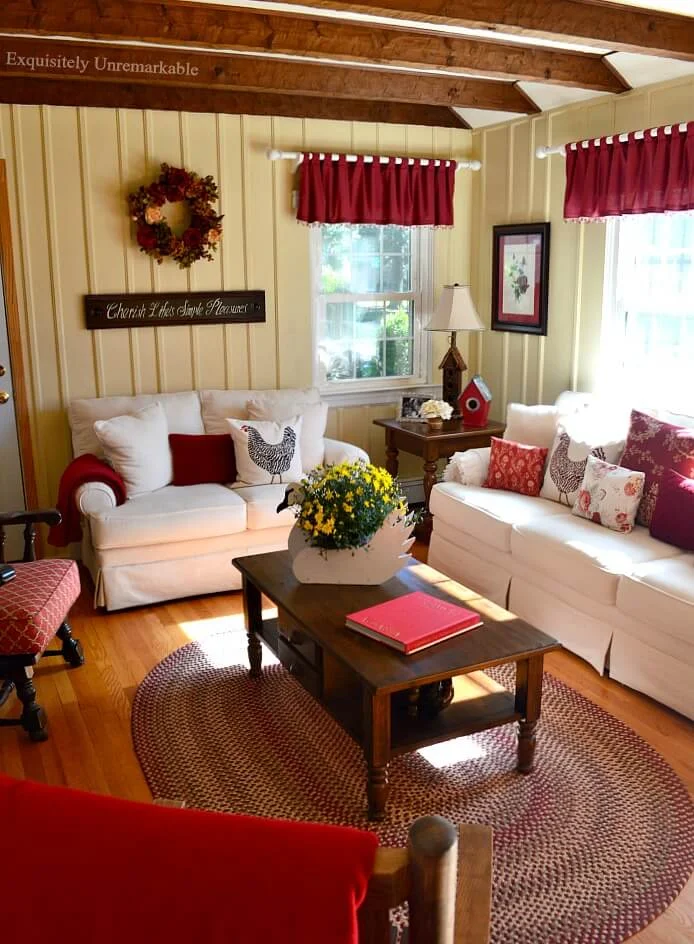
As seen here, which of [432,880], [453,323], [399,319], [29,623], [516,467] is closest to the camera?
[432,880]

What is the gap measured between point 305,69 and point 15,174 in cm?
156

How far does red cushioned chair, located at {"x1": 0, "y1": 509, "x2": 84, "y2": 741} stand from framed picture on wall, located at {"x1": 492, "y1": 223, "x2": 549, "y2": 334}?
10.1 feet

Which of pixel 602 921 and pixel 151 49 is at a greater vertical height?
pixel 151 49

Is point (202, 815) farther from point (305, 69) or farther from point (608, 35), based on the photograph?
point (305, 69)

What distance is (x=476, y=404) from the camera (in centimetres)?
520

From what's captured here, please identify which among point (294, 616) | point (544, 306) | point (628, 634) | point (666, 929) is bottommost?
point (666, 929)

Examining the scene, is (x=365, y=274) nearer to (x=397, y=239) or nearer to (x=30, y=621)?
(x=397, y=239)

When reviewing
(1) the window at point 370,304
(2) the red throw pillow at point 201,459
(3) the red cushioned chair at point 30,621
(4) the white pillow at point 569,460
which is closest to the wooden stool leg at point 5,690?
(3) the red cushioned chair at point 30,621

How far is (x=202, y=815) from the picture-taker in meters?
1.01

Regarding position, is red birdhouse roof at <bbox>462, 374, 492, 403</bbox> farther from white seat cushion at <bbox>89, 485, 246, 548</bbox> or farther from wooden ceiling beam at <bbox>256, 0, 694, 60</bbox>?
wooden ceiling beam at <bbox>256, 0, 694, 60</bbox>

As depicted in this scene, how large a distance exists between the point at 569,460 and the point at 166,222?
2.50m

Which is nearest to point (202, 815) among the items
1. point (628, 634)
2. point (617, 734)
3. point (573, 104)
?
point (617, 734)

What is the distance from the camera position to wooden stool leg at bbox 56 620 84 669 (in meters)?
3.60

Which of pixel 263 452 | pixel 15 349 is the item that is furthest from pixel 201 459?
pixel 15 349
